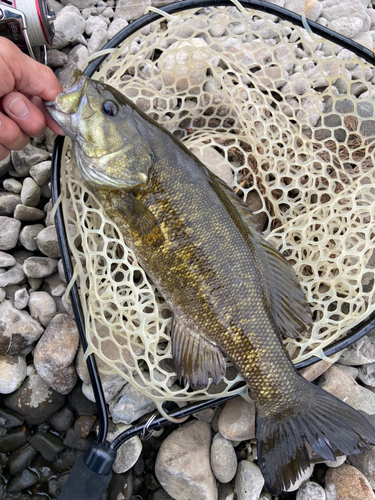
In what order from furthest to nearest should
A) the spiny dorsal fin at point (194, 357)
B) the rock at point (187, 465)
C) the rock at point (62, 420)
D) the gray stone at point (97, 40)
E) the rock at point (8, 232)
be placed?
1. the gray stone at point (97, 40)
2. the rock at point (8, 232)
3. the rock at point (62, 420)
4. the rock at point (187, 465)
5. the spiny dorsal fin at point (194, 357)

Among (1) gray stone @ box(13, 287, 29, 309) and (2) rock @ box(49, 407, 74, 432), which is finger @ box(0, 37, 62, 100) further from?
(2) rock @ box(49, 407, 74, 432)

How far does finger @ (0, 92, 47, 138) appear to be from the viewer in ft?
7.79

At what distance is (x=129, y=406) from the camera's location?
2.92m

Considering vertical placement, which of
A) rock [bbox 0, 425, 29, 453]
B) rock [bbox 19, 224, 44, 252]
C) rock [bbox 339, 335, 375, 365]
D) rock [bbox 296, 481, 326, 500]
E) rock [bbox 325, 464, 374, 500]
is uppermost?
rock [bbox 19, 224, 44, 252]

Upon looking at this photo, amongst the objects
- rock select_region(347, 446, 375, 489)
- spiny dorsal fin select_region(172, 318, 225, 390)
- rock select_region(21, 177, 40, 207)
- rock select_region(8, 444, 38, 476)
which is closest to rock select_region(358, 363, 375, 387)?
rock select_region(347, 446, 375, 489)

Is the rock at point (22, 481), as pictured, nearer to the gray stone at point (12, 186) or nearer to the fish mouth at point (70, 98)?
the gray stone at point (12, 186)

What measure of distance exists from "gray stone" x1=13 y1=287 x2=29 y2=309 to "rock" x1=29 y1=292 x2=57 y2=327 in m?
0.04

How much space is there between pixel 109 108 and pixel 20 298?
5.62ft

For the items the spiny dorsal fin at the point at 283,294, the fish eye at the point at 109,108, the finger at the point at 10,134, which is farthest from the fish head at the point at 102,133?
the spiny dorsal fin at the point at 283,294

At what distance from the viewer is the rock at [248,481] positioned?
2850 millimetres

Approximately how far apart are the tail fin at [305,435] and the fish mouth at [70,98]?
2374mm

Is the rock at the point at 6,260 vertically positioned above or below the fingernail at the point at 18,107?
below

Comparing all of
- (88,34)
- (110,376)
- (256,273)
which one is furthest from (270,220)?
(88,34)

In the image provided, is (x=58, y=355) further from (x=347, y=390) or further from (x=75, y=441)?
(x=347, y=390)
